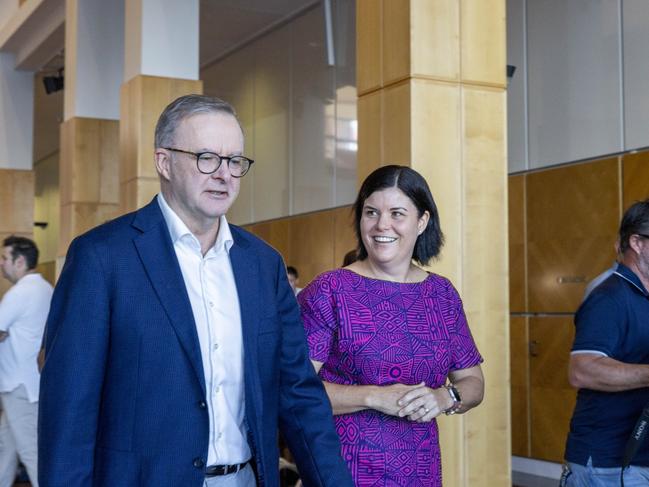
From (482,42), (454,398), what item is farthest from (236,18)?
(454,398)

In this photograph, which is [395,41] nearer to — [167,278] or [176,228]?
[176,228]

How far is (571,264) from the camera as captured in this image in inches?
327

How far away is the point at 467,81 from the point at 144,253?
267cm

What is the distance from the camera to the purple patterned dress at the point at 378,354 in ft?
9.45

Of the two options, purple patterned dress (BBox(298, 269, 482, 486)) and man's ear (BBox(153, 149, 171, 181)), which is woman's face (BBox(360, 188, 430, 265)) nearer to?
purple patterned dress (BBox(298, 269, 482, 486))

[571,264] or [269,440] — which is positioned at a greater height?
[571,264]

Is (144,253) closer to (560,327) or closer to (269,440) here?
(269,440)

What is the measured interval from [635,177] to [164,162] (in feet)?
19.8

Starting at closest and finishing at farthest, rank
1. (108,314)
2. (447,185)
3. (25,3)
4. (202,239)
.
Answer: (108,314) → (202,239) → (447,185) → (25,3)

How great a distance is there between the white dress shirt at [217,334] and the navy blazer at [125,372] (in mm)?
32

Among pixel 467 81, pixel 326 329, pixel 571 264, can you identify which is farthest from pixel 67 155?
pixel 326 329

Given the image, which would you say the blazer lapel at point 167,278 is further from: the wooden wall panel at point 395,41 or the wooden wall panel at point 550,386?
the wooden wall panel at point 550,386

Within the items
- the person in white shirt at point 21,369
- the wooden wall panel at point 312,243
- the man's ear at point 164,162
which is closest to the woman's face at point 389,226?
the man's ear at point 164,162

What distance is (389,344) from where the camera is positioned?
9.61 ft
